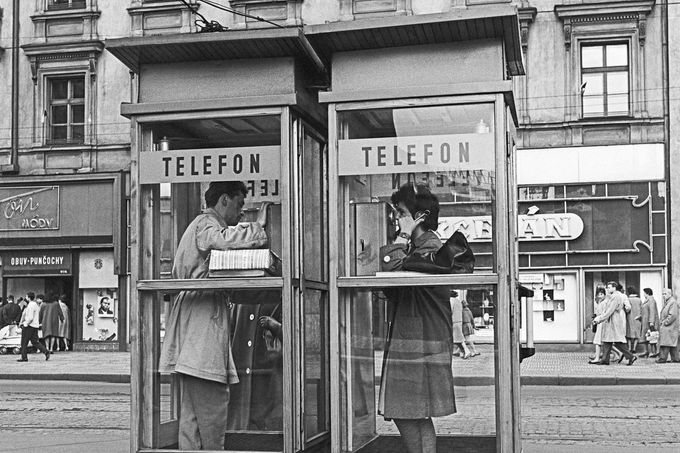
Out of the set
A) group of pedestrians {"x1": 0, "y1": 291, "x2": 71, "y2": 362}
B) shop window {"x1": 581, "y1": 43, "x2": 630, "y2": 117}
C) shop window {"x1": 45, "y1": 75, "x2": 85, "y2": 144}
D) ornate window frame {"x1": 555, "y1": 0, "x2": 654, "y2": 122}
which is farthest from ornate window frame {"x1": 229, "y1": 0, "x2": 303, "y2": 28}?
group of pedestrians {"x1": 0, "y1": 291, "x2": 71, "y2": 362}

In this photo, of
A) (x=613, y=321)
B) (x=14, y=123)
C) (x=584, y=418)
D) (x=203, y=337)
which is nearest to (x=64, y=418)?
(x=584, y=418)

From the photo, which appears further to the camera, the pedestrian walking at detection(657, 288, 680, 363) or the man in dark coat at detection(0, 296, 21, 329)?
the man in dark coat at detection(0, 296, 21, 329)

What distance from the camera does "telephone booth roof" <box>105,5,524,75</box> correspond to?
6078mm

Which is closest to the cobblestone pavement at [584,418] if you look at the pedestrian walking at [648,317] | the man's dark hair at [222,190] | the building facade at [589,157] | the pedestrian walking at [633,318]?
the man's dark hair at [222,190]

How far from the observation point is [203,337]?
21.7ft

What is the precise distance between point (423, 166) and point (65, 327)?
79.6 ft

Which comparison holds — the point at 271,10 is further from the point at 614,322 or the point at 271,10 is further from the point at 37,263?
the point at 614,322

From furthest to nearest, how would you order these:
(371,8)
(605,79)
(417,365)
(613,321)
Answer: (371,8) < (605,79) < (613,321) < (417,365)

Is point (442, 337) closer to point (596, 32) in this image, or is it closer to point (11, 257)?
point (596, 32)

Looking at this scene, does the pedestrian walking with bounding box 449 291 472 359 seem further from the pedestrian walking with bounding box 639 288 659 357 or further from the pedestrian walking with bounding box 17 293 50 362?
the pedestrian walking with bounding box 17 293 50 362

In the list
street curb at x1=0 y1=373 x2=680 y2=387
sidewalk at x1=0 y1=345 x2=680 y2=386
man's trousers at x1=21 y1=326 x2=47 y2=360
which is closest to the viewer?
street curb at x1=0 y1=373 x2=680 y2=387

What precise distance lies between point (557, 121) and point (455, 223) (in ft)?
68.1

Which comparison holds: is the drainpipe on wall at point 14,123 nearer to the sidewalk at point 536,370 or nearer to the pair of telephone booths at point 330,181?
the sidewalk at point 536,370

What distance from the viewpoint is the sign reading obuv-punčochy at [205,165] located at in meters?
6.48
